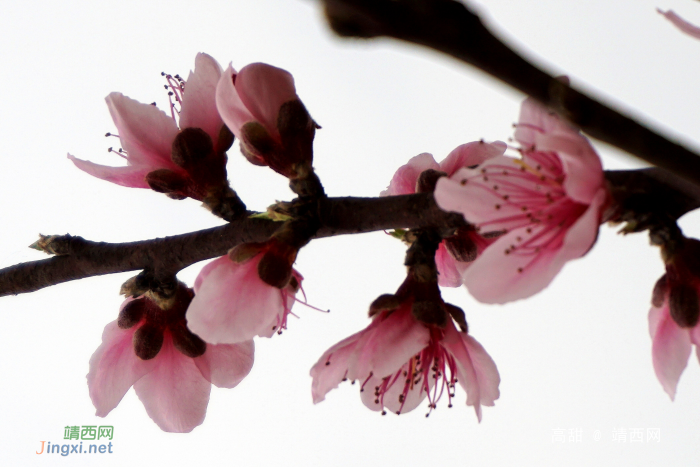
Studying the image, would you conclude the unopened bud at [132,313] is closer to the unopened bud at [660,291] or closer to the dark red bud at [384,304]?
the dark red bud at [384,304]

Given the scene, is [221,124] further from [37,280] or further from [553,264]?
[553,264]

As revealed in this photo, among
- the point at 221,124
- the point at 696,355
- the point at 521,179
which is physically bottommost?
the point at 696,355

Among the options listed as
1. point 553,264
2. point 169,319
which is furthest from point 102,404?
point 553,264

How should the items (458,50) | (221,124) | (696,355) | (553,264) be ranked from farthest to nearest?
(221,124) < (696,355) < (553,264) < (458,50)

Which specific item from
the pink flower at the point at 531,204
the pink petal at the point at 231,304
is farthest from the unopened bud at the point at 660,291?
the pink petal at the point at 231,304

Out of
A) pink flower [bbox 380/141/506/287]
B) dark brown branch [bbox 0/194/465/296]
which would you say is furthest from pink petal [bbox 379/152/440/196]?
dark brown branch [bbox 0/194/465/296]
